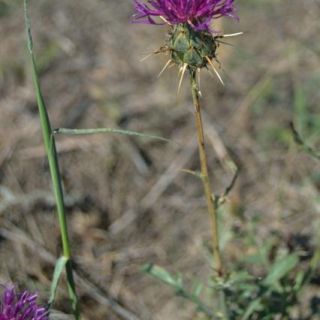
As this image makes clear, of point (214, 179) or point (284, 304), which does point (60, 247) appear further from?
point (284, 304)

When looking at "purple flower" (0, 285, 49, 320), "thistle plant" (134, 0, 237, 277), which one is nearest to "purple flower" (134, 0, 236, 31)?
"thistle plant" (134, 0, 237, 277)

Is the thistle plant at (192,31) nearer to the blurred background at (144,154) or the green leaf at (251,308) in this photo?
the green leaf at (251,308)

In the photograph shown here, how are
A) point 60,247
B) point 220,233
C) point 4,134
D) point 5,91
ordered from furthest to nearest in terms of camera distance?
point 5,91, point 4,134, point 60,247, point 220,233

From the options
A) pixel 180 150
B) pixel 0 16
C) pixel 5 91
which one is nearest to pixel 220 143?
pixel 180 150

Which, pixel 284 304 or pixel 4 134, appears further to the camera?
pixel 4 134

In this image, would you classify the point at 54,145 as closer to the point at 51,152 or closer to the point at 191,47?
the point at 51,152

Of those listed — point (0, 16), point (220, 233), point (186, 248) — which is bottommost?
point (186, 248)
